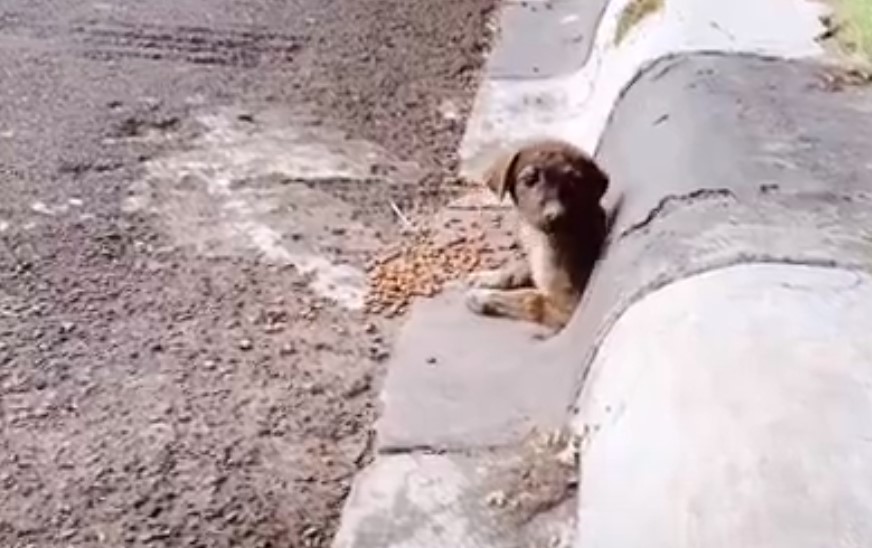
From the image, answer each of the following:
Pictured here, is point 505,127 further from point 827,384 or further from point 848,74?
point 827,384

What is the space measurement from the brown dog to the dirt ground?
27cm

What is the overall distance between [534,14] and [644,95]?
5.53 feet

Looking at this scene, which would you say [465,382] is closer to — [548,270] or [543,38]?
A: [548,270]

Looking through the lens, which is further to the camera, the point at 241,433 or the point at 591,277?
the point at 591,277

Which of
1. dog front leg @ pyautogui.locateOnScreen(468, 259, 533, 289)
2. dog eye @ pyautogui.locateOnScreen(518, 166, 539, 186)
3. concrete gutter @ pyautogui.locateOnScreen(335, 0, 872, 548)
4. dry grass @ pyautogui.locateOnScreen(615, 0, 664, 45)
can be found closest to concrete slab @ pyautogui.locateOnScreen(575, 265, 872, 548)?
concrete gutter @ pyautogui.locateOnScreen(335, 0, 872, 548)

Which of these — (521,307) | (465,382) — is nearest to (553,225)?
(521,307)

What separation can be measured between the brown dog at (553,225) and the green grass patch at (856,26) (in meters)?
0.55

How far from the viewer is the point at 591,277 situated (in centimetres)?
306

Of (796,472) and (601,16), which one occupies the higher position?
(796,472)

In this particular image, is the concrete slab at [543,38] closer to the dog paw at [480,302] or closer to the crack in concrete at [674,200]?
the dog paw at [480,302]

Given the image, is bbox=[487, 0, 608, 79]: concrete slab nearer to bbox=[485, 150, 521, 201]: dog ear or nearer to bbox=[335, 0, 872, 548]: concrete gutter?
bbox=[335, 0, 872, 548]: concrete gutter

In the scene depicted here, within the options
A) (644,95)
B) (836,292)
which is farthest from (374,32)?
(836,292)

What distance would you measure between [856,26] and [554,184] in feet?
2.31

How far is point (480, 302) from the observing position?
3.21m
